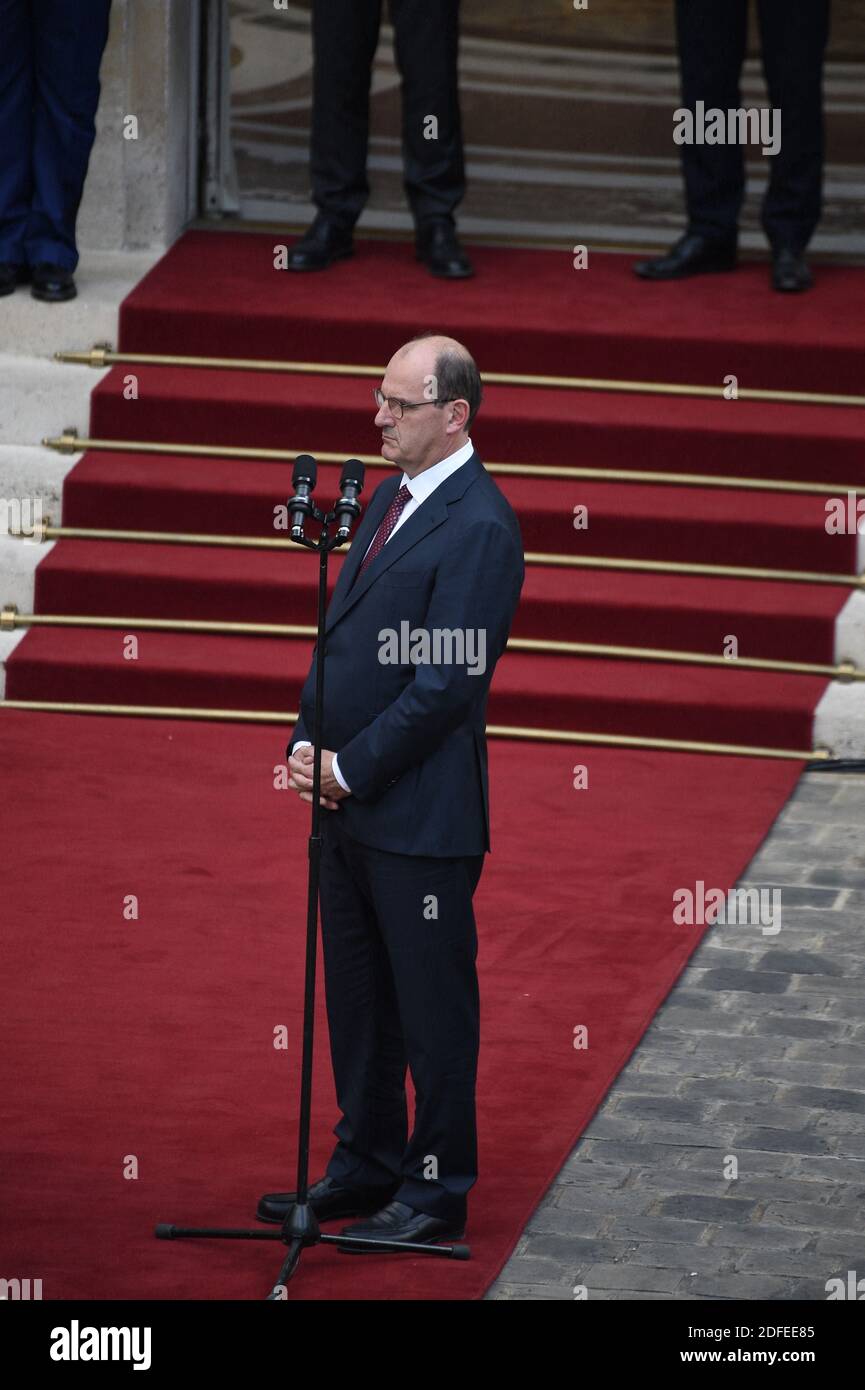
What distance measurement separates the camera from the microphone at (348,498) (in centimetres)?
457

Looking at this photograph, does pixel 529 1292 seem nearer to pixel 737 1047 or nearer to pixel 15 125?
pixel 737 1047

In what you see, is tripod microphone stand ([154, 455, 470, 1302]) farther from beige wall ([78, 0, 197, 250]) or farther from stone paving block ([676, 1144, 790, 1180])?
beige wall ([78, 0, 197, 250])

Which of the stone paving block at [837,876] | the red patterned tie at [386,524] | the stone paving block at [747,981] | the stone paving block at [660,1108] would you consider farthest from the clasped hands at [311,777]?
the stone paving block at [837,876]

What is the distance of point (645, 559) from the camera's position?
8633 mm

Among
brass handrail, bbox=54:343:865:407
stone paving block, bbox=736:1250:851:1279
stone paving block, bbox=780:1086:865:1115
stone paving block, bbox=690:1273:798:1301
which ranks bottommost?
stone paving block, bbox=690:1273:798:1301

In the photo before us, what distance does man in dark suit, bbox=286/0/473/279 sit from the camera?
9.39 m

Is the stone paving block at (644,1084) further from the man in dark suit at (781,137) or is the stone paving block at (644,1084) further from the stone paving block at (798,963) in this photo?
the man in dark suit at (781,137)

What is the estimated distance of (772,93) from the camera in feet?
30.8

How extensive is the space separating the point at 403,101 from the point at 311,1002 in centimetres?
568

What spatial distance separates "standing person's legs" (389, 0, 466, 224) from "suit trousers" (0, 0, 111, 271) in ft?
3.86

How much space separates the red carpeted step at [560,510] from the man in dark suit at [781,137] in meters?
1.39

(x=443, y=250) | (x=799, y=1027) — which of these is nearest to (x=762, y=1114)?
(x=799, y=1027)

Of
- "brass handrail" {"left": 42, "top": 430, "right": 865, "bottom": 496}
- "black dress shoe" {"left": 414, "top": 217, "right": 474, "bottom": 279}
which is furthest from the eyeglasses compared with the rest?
"black dress shoe" {"left": 414, "top": 217, "right": 474, "bottom": 279}

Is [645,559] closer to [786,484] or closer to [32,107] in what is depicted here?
[786,484]
